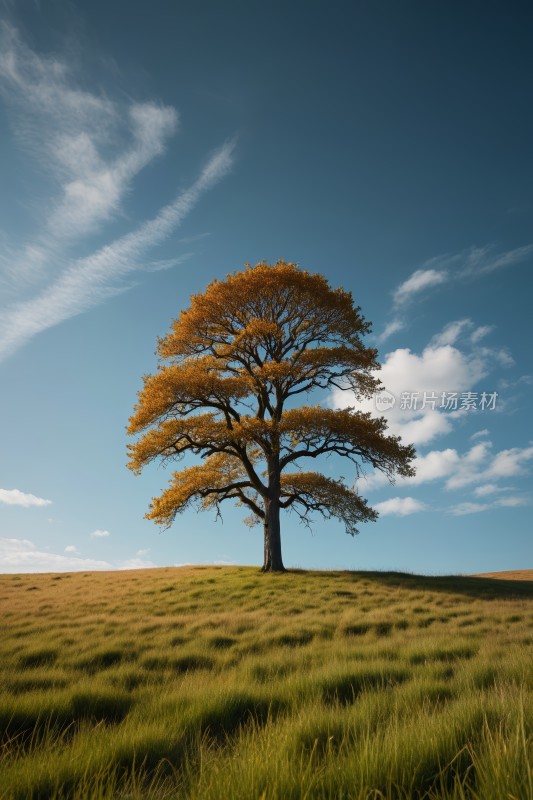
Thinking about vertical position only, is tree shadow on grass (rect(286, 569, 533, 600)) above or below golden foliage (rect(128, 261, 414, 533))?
below

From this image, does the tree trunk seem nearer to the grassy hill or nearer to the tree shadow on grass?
the tree shadow on grass

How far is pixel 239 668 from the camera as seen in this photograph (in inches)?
290

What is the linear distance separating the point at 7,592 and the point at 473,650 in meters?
19.4

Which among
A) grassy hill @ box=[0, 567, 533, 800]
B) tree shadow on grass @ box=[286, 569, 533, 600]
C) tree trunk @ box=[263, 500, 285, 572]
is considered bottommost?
grassy hill @ box=[0, 567, 533, 800]

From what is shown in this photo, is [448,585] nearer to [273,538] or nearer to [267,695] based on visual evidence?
[273,538]

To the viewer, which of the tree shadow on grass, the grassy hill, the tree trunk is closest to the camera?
the grassy hill

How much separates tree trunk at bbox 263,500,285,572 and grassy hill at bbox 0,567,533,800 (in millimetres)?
4510

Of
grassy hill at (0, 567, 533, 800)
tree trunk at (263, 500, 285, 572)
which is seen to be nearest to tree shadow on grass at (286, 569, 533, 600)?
grassy hill at (0, 567, 533, 800)

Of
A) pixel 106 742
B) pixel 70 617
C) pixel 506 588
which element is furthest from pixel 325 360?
pixel 106 742

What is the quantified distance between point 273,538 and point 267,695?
18.3 metres

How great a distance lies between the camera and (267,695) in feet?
17.7

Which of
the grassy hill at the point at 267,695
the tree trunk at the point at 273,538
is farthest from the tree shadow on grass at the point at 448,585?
the tree trunk at the point at 273,538

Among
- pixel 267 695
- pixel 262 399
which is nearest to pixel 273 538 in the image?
pixel 262 399

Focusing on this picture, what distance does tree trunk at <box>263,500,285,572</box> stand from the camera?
23.3 metres
